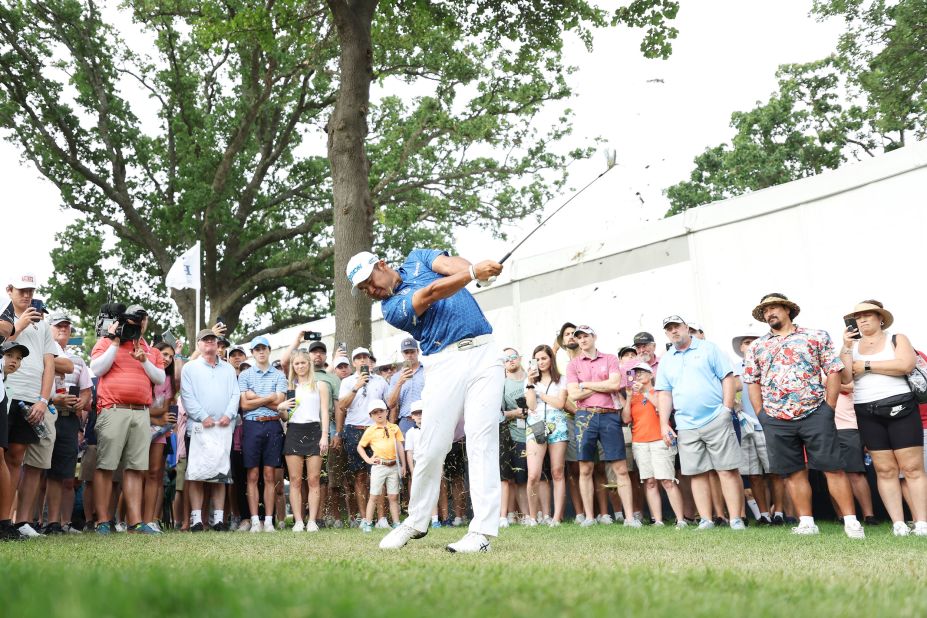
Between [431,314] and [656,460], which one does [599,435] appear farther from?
[431,314]

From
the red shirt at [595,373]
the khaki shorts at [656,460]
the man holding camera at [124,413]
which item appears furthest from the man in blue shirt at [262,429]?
the khaki shorts at [656,460]

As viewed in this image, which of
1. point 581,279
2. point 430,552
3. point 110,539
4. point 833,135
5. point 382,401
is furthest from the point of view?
point 833,135

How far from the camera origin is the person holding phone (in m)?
10.4

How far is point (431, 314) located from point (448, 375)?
43 centimetres

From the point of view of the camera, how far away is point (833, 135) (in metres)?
31.4

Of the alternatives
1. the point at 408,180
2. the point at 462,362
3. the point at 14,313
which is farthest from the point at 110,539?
the point at 408,180

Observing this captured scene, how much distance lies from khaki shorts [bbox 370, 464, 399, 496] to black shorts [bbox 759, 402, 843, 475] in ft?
14.7

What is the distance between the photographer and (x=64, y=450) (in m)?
8.89

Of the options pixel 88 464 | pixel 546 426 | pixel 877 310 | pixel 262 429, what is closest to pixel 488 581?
pixel 877 310

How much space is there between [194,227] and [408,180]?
6.36 metres

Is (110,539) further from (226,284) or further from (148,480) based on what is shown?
(226,284)

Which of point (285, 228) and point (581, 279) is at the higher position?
point (285, 228)

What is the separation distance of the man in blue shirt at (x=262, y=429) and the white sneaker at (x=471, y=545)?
527 centimetres

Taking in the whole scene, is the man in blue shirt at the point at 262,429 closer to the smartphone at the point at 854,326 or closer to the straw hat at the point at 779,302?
the straw hat at the point at 779,302
